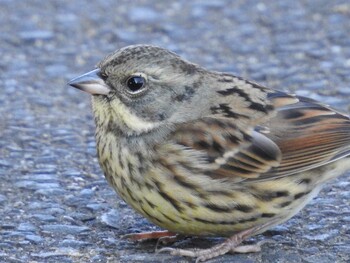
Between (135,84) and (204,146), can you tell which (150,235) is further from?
(135,84)

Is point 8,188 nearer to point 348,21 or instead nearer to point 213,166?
point 213,166

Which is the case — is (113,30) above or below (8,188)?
above

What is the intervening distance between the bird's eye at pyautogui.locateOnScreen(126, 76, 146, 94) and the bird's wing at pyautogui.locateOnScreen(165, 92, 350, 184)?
30 centimetres

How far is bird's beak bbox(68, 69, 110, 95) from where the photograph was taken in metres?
5.40

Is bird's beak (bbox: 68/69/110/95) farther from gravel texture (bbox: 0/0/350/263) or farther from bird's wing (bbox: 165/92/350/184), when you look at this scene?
gravel texture (bbox: 0/0/350/263)

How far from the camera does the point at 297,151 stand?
538 centimetres

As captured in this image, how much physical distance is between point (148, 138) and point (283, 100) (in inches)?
30.2

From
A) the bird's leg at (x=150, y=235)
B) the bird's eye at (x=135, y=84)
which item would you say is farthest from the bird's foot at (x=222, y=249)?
the bird's eye at (x=135, y=84)

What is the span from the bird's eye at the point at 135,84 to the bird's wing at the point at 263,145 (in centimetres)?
30

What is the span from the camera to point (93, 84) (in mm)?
5410

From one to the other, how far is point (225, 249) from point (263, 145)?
22.5 inches

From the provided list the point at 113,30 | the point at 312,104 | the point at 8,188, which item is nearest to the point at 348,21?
the point at 113,30

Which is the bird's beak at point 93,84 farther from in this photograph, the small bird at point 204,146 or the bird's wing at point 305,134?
the bird's wing at point 305,134

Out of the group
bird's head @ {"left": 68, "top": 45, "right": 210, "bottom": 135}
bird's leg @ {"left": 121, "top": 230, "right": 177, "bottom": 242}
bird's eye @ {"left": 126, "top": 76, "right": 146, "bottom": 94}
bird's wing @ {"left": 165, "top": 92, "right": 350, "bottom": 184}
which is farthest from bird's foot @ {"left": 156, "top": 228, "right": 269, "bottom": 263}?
bird's eye @ {"left": 126, "top": 76, "right": 146, "bottom": 94}
